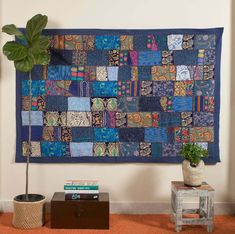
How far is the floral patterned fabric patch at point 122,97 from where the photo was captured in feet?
11.3

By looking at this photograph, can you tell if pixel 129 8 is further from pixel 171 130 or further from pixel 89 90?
pixel 171 130

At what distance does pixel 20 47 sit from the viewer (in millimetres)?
3092

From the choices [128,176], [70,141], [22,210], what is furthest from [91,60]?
[22,210]

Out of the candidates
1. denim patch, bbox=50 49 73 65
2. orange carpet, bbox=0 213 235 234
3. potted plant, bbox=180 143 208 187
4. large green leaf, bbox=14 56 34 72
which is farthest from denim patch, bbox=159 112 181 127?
large green leaf, bbox=14 56 34 72

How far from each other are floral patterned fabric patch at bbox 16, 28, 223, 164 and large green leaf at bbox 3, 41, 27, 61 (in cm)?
39

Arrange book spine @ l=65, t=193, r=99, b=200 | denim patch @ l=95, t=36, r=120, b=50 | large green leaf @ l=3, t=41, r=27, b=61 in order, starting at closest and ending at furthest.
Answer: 1. large green leaf @ l=3, t=41, r=27, b=61
2. book spine @ l=65, t=193, r=99, b=200
3. denim patch @ l=95, t=36, r=120, b=50

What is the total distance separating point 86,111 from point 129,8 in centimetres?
100

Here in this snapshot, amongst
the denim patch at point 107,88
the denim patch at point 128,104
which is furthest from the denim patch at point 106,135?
the denim patch at point 107,88

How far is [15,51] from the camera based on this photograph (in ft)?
10.1

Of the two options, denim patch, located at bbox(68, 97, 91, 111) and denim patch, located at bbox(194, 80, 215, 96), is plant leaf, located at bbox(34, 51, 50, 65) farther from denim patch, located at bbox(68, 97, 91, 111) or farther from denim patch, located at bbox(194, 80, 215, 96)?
denim patch, located at bbox(194, 80, 215, 96)

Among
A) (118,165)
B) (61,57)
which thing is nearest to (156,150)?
(118,165)

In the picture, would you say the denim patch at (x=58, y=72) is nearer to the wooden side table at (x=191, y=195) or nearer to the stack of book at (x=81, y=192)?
the stack of book at (x=81, y=192)

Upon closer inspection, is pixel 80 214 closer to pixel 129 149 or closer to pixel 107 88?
pixel 129 149

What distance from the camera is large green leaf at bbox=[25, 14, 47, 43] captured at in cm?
312
